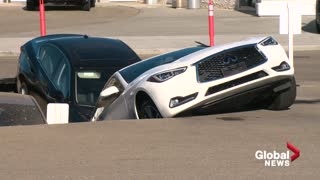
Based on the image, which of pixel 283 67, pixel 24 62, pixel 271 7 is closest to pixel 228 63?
pixel 283 67

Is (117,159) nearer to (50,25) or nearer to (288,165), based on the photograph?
(288,165)

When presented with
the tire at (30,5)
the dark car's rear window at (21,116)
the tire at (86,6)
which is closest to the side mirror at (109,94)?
the dark car's rear window at (21,116)

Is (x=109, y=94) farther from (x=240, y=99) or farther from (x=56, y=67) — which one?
(x=56, y=67)

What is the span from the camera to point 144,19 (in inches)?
1150

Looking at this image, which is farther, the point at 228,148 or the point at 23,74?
the point at 23,74

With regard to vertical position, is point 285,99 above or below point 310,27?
above

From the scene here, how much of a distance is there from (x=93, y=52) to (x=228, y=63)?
2.98 meters

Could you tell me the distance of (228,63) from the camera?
7.45 meters

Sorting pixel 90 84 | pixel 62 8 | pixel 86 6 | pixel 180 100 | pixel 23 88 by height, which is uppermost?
pixel 86 6

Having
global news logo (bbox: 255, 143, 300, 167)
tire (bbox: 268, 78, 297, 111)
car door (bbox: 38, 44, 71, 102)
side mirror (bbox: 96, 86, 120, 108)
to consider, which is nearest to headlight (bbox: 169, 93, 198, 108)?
side mirror (bbox: 96, 86, 120, 108)

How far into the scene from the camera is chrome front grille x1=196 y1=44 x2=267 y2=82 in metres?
7.38

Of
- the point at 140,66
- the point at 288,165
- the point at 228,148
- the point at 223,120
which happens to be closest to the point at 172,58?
the point at 140,66

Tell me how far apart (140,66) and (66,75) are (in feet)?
4.95

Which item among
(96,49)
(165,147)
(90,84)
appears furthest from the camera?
(96,49)
